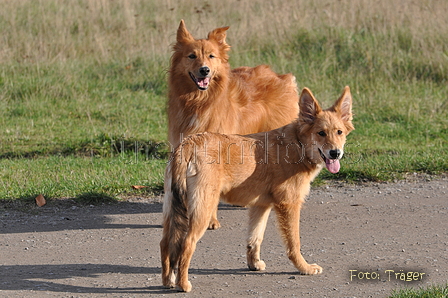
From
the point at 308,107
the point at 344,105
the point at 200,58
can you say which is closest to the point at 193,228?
the point at 308,107

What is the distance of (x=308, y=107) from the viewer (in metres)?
5.38

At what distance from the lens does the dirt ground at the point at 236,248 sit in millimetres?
4836

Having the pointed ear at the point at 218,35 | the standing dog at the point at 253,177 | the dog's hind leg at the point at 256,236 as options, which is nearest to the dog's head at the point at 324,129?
the standing dog at the point at 253,177

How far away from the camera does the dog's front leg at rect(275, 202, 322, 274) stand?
5070 millimetres

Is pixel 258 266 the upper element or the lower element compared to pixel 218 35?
lower

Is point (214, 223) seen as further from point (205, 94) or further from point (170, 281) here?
point (170, 281)

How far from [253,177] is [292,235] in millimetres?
579

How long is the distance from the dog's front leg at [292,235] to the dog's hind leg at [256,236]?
243 mm

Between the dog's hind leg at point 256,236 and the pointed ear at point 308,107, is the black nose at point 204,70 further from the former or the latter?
the dog's hind leg at point 256,236

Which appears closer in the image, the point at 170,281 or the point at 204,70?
the point at 170,281

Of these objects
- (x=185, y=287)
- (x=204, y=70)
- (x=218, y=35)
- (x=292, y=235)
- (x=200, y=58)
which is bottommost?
(x=185, y=287)

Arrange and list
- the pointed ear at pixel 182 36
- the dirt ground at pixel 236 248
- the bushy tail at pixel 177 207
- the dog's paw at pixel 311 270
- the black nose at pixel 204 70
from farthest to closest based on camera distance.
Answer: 1. the pointed ear at pixel 182 36
2. the black nose at pixel 204 70
3. the dog's paw at pixel 311 270
4. the dirt ground at pixel 236 248
5. the bushy tail at pixel 177 207

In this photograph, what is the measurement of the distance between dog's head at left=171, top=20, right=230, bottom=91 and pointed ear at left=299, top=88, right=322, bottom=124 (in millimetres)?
1520

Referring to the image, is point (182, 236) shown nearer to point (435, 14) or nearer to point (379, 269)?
point (379, 269)
